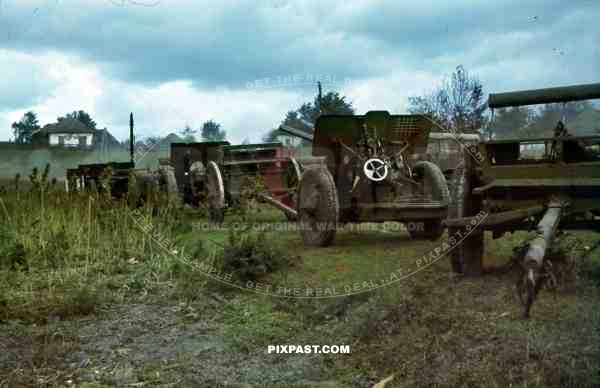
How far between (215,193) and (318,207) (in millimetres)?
3152

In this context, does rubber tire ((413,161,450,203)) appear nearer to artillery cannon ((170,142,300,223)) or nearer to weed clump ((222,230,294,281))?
weed clump ((222,230,294,281))

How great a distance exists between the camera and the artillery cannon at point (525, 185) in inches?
173

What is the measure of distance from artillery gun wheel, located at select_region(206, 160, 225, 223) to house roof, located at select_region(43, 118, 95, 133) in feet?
19.5

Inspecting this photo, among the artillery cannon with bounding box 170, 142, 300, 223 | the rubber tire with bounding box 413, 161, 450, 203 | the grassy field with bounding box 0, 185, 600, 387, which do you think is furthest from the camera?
the artillery cannon with bounding box 170, 142, 300, 223

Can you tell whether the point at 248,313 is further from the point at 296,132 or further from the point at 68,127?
the point at 68,127

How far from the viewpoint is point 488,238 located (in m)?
7.23

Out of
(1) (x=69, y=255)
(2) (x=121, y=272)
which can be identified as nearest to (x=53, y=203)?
(1) (x=69, y=255)

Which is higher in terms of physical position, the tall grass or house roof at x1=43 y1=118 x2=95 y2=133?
house roof at x1=43 y1=118 x2=95 y2=133

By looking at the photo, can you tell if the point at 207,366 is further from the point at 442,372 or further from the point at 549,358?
the point at 549,358

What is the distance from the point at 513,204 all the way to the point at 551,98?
75cm

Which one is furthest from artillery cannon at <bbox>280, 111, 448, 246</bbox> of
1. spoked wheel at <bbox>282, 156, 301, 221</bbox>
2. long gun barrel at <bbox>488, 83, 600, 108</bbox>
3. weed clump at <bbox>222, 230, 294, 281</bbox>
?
spoked wheel at <bbox>282, 156, 301, 221</bbox>

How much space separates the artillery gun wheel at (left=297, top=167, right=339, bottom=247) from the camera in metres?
7.01

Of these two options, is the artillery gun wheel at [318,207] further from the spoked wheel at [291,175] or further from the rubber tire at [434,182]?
the spoked wheel at [291,175]

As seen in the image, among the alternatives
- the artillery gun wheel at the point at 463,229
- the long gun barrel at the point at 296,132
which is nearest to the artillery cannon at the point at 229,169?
the long gun barrel at the point at 296,132
